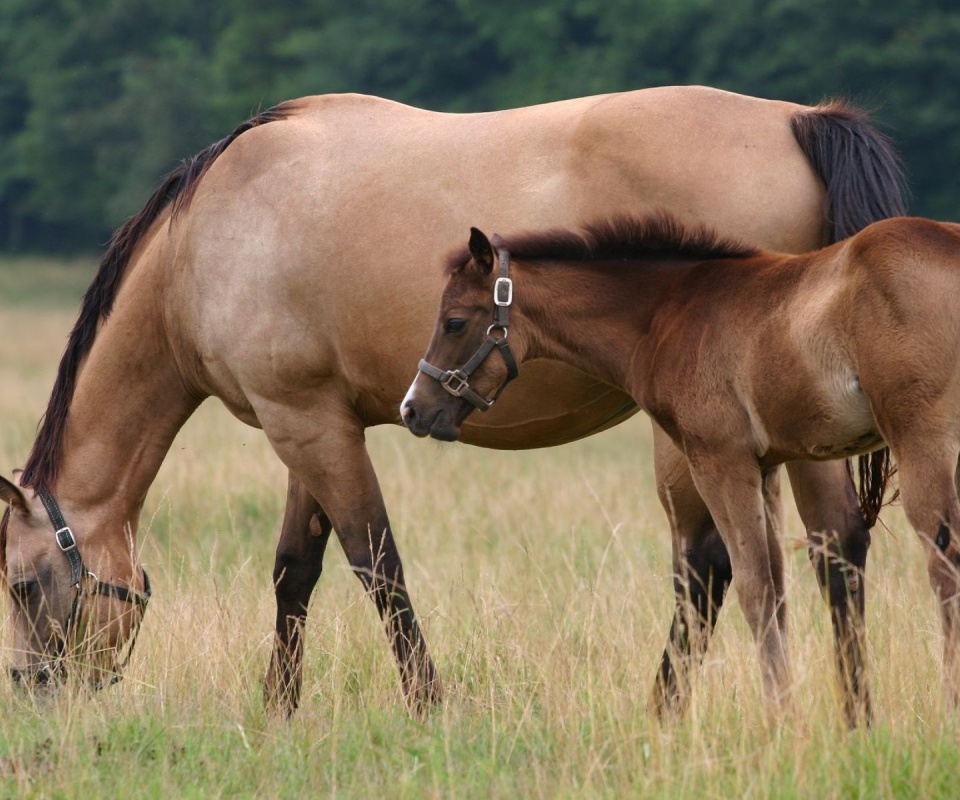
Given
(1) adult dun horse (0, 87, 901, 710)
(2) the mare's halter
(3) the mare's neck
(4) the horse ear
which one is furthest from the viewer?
Result: (3) the mare's neck

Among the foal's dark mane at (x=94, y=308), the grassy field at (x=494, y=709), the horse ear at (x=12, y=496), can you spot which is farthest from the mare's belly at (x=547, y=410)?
the horse ear at (x=12, y=496)

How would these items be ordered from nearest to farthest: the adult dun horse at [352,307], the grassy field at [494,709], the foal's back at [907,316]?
the foal's back at [907,316], the grassy field at [494,709], the adult dun horse at [352,307]

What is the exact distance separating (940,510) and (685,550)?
1.46 m

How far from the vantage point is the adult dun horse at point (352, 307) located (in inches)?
180

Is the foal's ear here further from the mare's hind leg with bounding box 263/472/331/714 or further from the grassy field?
the mare's hind leg with bounding box 263/472/331/714

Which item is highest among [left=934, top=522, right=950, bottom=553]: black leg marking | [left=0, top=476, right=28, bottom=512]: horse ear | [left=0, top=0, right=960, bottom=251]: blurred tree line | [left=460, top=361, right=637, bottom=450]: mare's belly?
[left=0, top=0, right=960, bottom=251]: blurred tree line

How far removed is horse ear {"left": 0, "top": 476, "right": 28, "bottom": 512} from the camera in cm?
525

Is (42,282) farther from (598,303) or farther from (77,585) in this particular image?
(598,303)

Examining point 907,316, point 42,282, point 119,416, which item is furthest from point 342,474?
point 42,282

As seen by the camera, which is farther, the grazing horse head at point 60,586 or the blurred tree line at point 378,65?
the blurred tree line at point 378,65

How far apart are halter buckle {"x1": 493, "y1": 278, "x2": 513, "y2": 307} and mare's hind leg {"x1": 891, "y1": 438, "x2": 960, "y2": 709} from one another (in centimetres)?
127

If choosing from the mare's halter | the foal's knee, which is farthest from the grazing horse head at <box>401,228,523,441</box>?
the foal's knee

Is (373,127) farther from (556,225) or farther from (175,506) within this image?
(175,506)

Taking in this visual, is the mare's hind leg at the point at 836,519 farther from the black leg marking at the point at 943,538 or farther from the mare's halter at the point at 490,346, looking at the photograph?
the mare's halter at the point at 490,346
